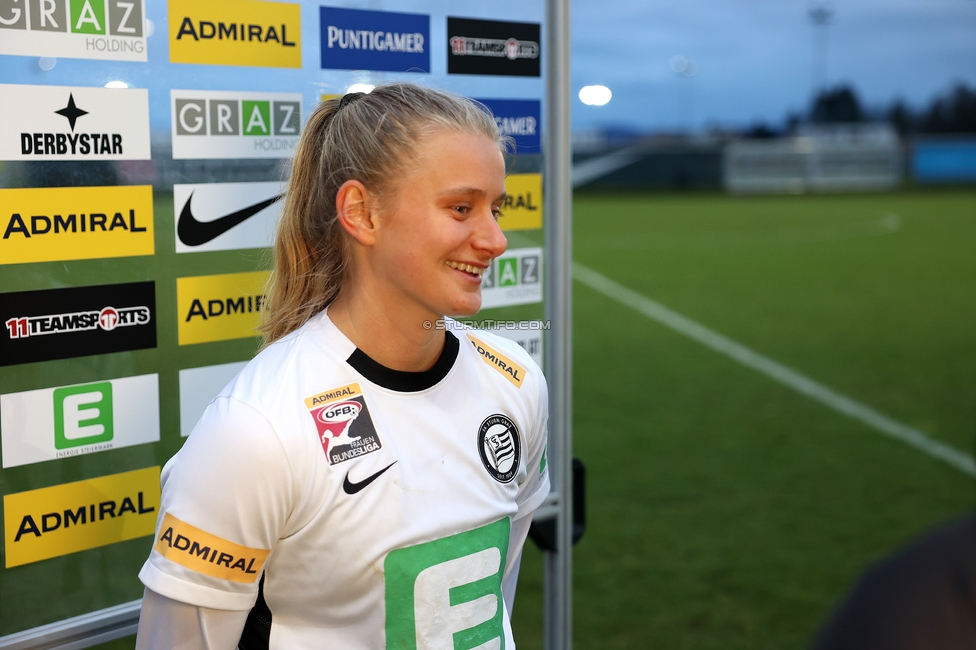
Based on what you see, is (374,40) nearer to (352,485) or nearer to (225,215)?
(225,215)

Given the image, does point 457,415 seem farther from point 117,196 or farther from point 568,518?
point 568,518

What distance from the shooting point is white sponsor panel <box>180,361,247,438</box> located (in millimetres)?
2186

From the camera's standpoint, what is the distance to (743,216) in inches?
930

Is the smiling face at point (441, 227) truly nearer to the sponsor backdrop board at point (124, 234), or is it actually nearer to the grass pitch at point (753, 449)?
the sponsor backdrop board at point (124, 234)

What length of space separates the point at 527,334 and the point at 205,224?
101cm

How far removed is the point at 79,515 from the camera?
6.75 ft

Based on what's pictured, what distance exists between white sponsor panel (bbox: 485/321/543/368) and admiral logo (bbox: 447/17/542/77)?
0.68 metres

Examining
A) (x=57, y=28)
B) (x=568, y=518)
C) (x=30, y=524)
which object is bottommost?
(x=568, y=518)

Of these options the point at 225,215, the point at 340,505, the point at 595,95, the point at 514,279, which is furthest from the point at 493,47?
the point at 340,505

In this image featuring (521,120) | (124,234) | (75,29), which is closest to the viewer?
(75,29)

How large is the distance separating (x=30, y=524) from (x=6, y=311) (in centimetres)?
43

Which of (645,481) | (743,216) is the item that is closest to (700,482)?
(645,481)

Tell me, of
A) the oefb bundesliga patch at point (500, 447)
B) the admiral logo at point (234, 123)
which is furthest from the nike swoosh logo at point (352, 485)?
the admiral logo at point (234, 123)

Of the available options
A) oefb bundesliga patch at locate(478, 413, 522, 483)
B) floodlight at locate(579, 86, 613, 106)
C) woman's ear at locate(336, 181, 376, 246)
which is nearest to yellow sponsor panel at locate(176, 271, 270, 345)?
woman's ear at locate(336, 181, 376, 246)
